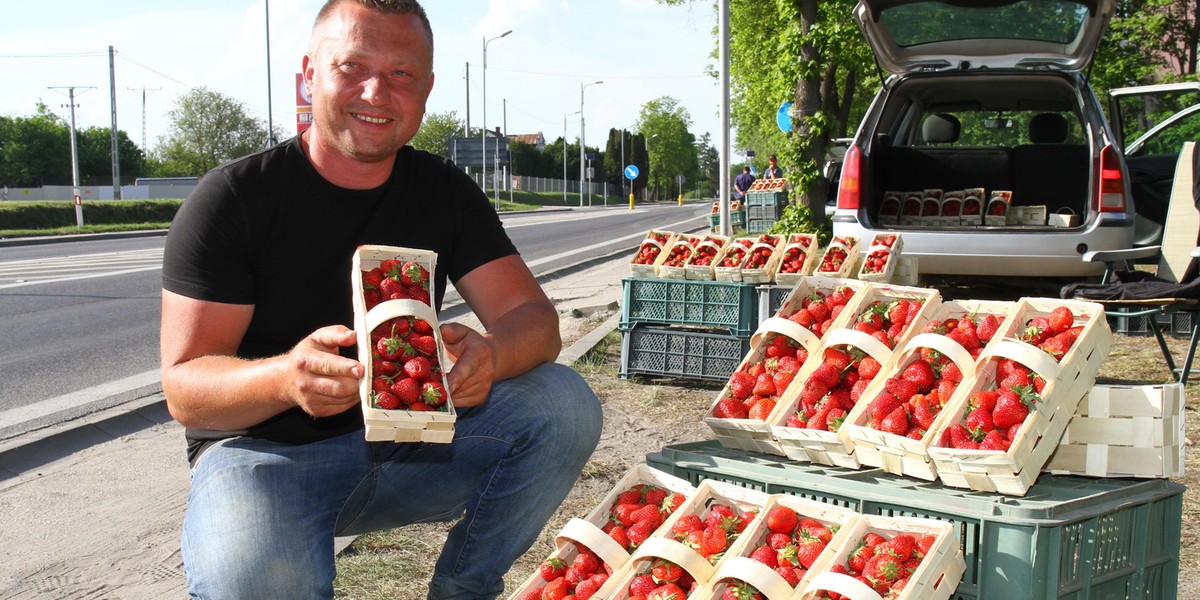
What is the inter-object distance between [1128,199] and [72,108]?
173 feet

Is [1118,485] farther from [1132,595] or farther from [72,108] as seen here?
[72,108]

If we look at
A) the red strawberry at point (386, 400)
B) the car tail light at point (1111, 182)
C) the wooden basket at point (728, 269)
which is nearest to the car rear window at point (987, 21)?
the car tail light at point (1111, 182)

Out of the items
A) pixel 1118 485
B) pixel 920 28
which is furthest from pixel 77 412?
pixel 920 28

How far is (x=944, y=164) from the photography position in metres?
8.23

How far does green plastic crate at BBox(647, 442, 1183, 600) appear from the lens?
7.89 ft

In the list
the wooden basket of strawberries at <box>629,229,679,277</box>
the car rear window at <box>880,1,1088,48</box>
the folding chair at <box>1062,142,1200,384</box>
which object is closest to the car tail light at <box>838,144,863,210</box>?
the car rear window at <box>880,1,1088,48</box>

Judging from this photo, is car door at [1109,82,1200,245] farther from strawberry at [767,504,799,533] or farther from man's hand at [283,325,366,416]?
man's hand at [283,325,366,416]

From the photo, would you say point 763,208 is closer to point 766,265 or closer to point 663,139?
point 766,265

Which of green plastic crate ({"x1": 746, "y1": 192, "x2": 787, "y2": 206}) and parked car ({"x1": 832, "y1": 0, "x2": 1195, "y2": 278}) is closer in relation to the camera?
parked car ({"x1": 832, "y1": 0, "x2": 1195, "y2": 278})

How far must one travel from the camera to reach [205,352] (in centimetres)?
254

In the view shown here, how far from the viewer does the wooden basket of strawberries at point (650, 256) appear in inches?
258

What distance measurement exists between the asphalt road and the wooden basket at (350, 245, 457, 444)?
4.10m

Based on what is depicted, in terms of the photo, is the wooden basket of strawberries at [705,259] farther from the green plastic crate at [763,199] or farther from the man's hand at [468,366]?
the green plastic crate at [763,199]

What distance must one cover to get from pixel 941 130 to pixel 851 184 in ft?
5.66
